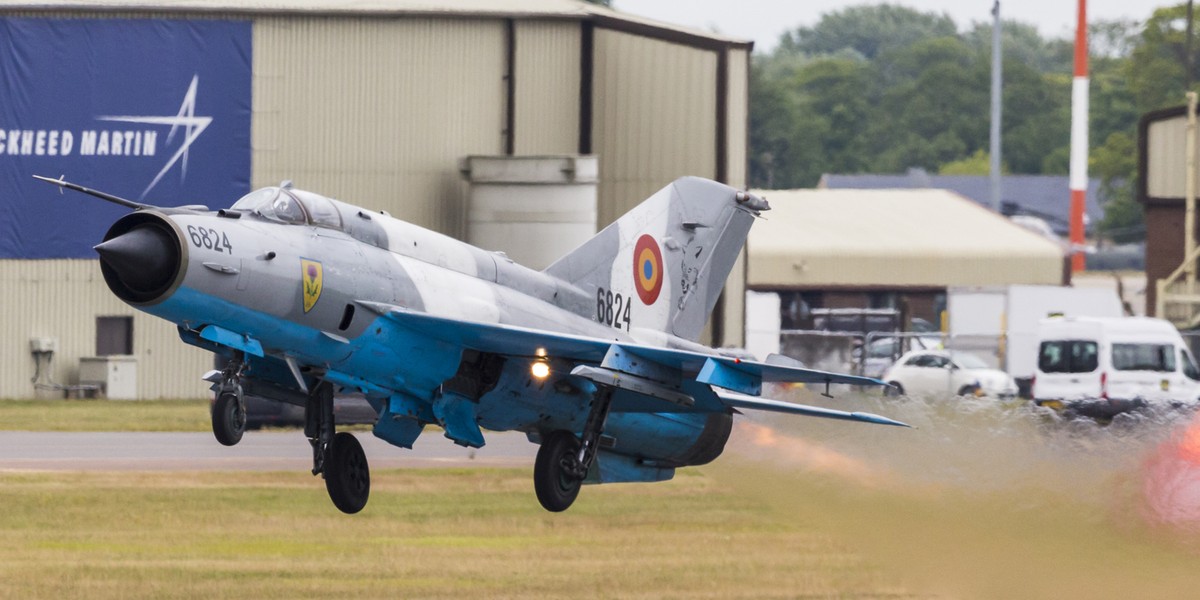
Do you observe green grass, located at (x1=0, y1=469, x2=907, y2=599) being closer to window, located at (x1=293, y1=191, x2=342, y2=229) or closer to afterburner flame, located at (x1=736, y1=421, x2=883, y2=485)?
afterburner flame, located at (x1=736, y1=421, x2=883, y2=485)

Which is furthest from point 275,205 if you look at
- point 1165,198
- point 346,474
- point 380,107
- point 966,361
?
point 1165,198

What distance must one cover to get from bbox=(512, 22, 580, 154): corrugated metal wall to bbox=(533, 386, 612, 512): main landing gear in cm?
2677

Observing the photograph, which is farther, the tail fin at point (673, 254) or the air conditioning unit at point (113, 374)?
the air conditioning unit at point (113, 374)

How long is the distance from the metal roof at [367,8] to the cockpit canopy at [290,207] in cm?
2806

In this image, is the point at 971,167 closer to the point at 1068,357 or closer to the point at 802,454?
the point at 1068,357

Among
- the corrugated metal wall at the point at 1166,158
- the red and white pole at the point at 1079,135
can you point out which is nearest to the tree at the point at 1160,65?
the red and white pole at the point at 1079,135

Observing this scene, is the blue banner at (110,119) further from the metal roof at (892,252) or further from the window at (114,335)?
the metal roof at (892,252)

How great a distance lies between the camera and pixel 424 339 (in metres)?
19.3

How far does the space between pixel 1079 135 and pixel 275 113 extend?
4531 centimetres

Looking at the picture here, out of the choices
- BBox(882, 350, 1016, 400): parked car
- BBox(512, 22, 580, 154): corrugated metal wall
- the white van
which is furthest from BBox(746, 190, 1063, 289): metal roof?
the white van

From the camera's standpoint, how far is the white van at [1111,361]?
129ft

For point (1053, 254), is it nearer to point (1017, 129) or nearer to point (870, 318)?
point (870, 318)

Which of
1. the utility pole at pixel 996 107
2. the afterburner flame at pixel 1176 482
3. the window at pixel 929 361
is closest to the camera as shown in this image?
the afterburner flame at pixel 1176 482

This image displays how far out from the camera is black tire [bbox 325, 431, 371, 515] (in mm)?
19578
